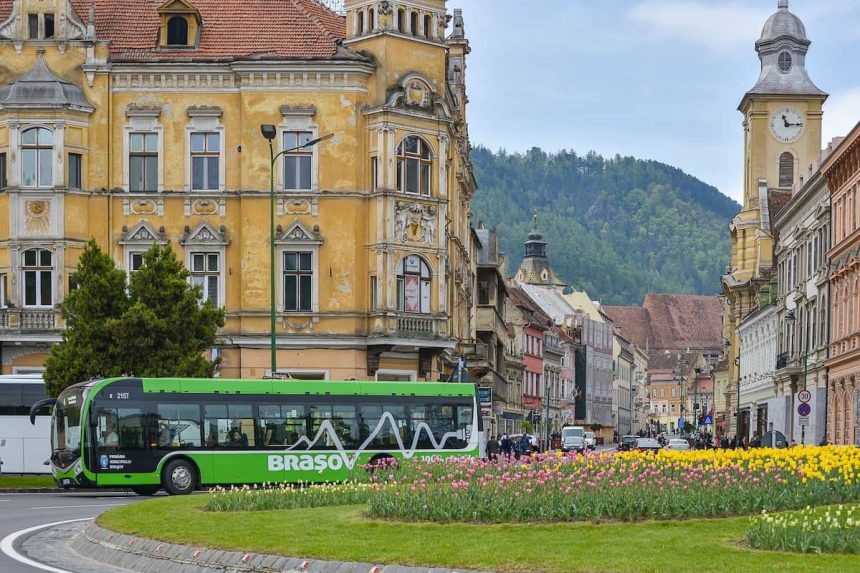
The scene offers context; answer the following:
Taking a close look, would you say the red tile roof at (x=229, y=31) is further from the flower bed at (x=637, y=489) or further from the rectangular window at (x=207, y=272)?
the flower bed at (x=637, y=489)

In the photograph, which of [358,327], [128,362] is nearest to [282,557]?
[128,362]

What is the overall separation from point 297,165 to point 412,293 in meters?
5.82

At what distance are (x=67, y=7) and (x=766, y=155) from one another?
8041 cm

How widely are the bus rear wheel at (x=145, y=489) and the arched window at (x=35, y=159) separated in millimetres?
17217

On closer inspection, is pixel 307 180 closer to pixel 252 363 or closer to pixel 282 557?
pixel 252 363

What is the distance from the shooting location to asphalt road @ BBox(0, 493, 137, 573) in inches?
873

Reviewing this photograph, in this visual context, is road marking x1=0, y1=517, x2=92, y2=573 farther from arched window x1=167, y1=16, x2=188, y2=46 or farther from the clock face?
the clock face

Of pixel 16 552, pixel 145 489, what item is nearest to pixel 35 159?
pixel 145 489

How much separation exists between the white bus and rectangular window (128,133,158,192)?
886cm

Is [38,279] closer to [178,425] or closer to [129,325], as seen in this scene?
[129,325]

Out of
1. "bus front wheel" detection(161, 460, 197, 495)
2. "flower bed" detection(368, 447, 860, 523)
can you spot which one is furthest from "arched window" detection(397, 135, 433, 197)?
"flower bed" detection(368, 447, 860, 523)

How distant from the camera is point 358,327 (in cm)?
5647

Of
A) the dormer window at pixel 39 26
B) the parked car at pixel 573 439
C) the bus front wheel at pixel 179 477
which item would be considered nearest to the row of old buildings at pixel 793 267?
A: the parked car at pixel 573 439

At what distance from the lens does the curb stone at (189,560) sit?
19016 millimetres
